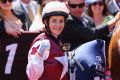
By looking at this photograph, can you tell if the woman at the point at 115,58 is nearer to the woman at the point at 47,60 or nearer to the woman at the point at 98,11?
the woman at the point at 47,60

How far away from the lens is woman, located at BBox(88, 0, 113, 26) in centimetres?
678

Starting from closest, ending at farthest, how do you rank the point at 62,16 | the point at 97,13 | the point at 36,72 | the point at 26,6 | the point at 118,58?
the point at 118,58
the point at 36,72
the point at 62,16
the point at 97,13
the point at 26,6

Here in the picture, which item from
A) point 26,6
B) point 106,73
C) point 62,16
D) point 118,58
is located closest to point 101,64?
point 106,73

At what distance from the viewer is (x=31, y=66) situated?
4.15 m

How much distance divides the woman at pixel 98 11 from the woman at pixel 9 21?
1.26 meters

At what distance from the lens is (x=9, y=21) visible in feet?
18.8

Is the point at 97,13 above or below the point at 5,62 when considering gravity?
above

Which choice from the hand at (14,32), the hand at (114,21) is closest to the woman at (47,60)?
the hand at (114,21)

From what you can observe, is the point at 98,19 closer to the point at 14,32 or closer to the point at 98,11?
the point at 98,11

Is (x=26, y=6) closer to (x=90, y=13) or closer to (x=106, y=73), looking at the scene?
(x=90, y=13)

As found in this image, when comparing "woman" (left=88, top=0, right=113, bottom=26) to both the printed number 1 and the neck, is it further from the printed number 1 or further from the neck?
the printed number 1

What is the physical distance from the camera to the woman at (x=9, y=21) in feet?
18.1

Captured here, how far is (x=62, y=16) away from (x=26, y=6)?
3.97m

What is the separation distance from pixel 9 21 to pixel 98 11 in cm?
174
